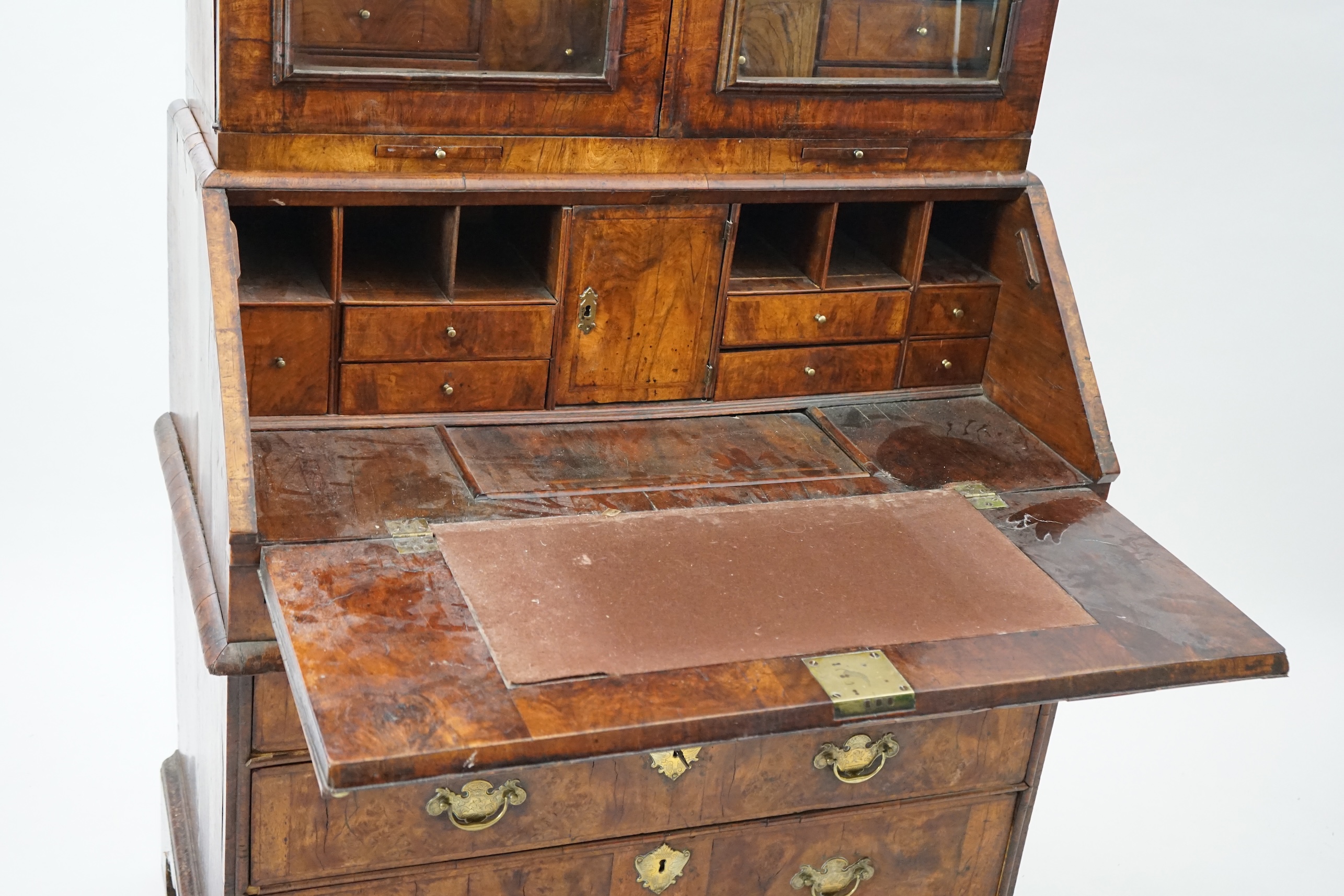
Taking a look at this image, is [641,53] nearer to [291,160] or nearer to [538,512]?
[291,160]

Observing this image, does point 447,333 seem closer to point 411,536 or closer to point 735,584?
point 411,536

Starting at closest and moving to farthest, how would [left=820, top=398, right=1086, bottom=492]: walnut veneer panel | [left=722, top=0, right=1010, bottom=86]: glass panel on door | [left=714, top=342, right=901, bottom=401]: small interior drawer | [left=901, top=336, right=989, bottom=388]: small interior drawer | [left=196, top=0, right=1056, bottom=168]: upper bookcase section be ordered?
[left=196, top=0, right=1056, bottom=168]: upper bookcase section < [left=722, top=0, right=1010, bottom=86]: glass panel on door < [left=820, top=398, right=1086, bottom=492]: walnut veneer panel < [left=714, top=342, right=901, bottom=401]: small interior drawer < [left=901, top=336, right=989, bottom=388]: small interior drawer

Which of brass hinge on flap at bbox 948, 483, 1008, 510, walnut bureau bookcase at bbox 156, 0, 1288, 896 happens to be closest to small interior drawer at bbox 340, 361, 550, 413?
walnut bureau bookcase at bbox 156, 0, 1288, 896

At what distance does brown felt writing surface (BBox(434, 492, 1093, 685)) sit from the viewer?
82.7 inches

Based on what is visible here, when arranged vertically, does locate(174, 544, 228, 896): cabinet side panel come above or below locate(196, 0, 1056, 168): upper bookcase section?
below

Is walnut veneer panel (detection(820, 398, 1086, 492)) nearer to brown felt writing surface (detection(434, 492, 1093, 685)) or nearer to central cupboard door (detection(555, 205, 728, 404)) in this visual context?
brown felt writing surface (detection(434, 492, 1093, 685))

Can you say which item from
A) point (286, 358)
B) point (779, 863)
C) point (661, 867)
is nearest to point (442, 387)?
point (286, 358)

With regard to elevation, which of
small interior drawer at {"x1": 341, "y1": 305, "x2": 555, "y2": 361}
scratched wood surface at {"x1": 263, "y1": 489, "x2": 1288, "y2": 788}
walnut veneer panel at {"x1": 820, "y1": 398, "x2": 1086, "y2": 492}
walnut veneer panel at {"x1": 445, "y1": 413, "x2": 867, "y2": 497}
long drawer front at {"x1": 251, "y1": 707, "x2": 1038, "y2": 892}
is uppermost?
small interior drawer at {"x1": 341, "y1": 305, "x2": 555, "y2": 361}

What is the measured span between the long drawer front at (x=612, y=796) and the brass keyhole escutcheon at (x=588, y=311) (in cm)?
70

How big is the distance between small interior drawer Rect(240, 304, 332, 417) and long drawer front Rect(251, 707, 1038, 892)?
0.56 meters

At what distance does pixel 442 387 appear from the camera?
2607 mm

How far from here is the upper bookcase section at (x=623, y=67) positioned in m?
2.31

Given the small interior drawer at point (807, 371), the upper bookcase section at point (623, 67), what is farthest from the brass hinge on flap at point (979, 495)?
the upper bookcase section at point (623, 67)

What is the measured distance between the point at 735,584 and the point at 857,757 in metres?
0.49
